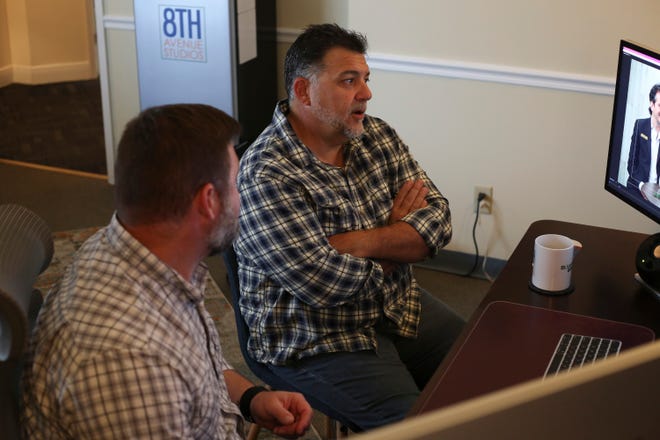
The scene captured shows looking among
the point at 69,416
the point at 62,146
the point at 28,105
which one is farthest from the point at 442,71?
the point at 28,105

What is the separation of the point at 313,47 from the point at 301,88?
108 millimetres

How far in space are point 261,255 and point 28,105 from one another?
4.78 m

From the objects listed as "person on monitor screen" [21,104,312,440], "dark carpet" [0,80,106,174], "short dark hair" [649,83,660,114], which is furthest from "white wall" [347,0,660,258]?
"dark carpet" [0,80,106,174]

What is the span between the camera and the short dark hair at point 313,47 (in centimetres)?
230

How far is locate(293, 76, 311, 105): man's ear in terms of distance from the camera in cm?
229

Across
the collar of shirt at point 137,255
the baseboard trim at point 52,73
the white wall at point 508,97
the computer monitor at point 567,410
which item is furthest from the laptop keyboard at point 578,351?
the baseboard trim at point 52,73

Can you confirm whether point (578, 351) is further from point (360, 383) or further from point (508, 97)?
point (508, 97)

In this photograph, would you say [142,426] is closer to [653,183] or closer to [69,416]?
[69,416]

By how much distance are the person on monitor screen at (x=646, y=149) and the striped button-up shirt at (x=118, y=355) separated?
1126 mm

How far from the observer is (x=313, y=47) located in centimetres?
231

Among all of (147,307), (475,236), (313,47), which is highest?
(313,47)

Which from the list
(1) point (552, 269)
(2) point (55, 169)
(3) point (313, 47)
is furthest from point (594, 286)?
(2) point (55, 169)

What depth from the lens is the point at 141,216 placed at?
144 centimetres

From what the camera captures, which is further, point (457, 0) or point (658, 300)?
point (457, 0)
